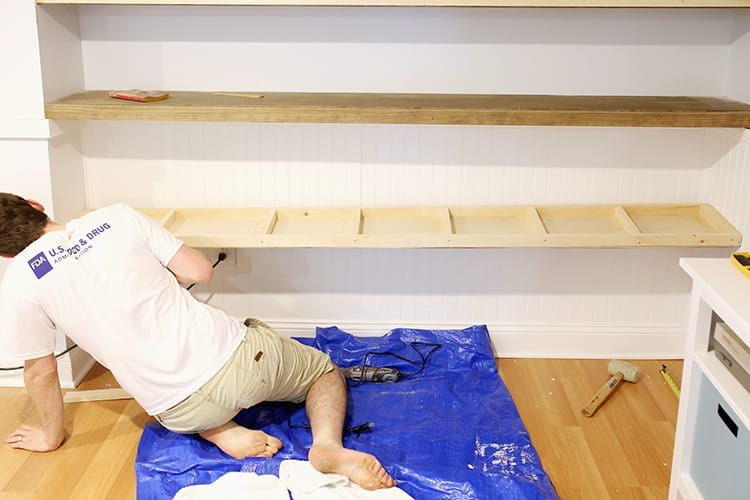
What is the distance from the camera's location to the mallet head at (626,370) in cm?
333

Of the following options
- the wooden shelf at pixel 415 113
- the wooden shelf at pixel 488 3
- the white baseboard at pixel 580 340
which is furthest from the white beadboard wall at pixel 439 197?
the wooden shelf at pixel 488 3

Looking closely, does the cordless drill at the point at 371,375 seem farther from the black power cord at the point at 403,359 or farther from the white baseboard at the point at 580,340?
the white baseboard at the point at 580,340

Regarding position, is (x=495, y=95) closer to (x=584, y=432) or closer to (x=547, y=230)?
(x=547, y=230)

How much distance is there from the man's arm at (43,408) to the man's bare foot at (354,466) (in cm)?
85

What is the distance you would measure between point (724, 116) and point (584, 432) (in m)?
1.18

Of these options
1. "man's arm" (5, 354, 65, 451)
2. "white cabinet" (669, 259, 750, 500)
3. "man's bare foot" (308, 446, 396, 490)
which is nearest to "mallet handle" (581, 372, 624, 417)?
"white cabinet" (669, 259, 750, 500)

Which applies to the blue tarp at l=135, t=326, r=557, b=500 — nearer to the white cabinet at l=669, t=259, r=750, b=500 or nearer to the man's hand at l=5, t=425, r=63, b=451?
the man's hand at l=5, t=425, r=63, b=451

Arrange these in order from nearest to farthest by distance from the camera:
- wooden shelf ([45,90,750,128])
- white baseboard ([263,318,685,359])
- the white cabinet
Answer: the white cabinet
wooden shelf ([45,90,750,128])
white baseboard ([263,318,685,359])

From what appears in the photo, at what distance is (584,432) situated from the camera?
3.01 m

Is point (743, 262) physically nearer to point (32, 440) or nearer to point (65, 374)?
point (32, 440)

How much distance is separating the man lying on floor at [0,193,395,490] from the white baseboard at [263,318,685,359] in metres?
0.90

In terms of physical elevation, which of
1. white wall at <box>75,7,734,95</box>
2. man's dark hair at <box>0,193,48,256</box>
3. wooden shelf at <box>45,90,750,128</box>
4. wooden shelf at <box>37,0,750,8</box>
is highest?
wooden shelf at <box>37,0,750,8</box>

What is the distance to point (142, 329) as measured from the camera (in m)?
2.56

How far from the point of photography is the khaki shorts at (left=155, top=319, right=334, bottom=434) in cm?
263
